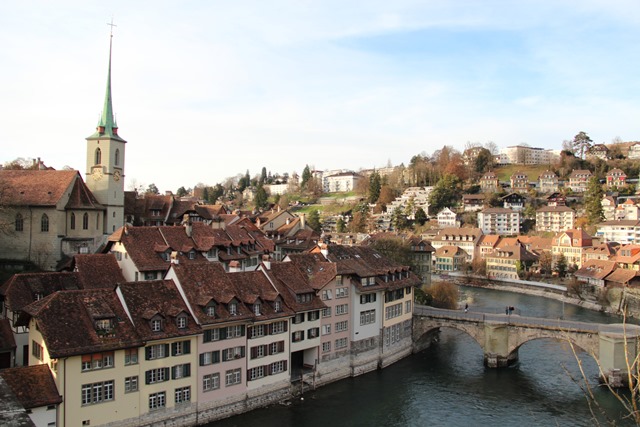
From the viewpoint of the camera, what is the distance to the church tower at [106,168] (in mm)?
49812

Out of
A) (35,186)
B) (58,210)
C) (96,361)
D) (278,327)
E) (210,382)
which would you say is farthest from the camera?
(35,186)

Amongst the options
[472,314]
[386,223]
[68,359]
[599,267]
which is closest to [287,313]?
[68,359]

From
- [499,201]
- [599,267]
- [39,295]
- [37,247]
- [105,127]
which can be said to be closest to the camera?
[39,295]

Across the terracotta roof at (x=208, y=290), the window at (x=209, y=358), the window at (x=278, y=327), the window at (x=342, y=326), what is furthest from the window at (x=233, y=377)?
the window at (x=342, y=326)

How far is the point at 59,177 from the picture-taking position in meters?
47.3

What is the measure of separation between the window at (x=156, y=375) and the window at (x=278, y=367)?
7586 millimetres

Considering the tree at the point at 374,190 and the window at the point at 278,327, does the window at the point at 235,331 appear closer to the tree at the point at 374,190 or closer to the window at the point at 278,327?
the window at the point at 278,327

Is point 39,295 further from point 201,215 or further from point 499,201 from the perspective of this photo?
point 499,201

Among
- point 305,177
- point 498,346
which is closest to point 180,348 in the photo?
point 498,346

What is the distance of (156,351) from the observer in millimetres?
28609

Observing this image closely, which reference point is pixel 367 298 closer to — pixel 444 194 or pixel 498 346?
pixel 498 346

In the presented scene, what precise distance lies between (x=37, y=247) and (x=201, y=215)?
19.3 m

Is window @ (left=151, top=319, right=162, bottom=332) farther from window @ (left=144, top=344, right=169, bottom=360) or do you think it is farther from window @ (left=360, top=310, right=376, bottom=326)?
window @ (left=360, top=310, right=376, bottom=326)

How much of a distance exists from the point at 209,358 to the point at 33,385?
29.1ft
